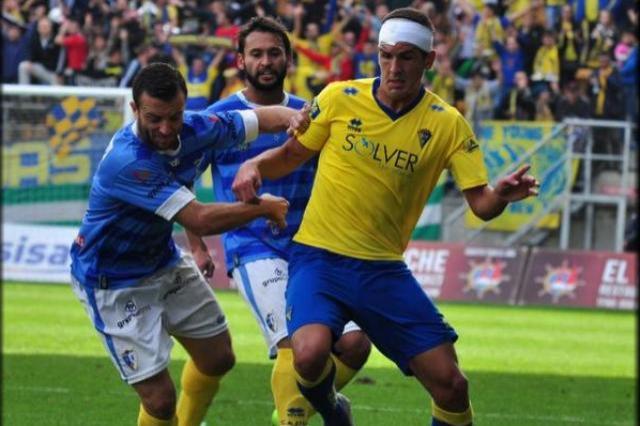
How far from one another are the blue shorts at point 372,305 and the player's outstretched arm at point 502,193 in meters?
Answer: 0.53

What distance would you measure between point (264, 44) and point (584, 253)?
14299mm

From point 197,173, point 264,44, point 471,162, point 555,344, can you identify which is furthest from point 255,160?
point 555,344

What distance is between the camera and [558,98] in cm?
2453

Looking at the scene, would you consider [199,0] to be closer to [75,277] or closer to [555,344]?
[555,344]

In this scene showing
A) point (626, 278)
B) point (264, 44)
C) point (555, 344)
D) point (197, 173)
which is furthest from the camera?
point (626, 278)

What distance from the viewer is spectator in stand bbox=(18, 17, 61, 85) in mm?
26828

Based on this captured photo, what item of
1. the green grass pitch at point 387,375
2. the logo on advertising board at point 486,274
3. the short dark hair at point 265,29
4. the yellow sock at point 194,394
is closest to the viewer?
the yellow sock at point 194,394

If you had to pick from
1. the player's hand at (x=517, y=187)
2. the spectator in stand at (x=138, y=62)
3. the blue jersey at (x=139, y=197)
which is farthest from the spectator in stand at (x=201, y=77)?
the player's hand at (x=517, y=187)

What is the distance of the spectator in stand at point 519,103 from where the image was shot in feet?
80.4

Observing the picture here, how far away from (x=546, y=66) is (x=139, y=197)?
60.4 feet

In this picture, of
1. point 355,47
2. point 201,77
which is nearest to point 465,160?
point 201,77

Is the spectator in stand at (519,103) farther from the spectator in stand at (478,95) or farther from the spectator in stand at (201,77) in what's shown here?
the spectator in stand at (201,77)

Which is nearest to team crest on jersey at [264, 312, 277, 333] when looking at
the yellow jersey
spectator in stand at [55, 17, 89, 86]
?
the yellow jersey

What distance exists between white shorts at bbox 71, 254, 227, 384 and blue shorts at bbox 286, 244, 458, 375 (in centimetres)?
85
